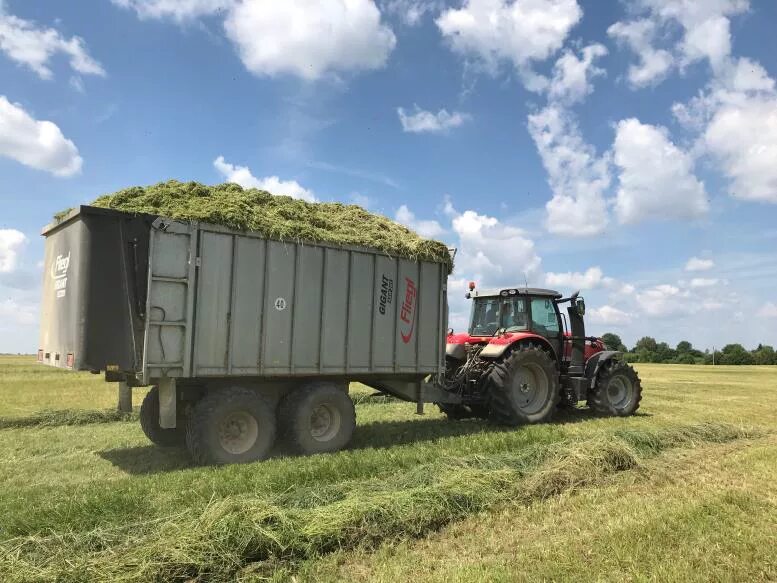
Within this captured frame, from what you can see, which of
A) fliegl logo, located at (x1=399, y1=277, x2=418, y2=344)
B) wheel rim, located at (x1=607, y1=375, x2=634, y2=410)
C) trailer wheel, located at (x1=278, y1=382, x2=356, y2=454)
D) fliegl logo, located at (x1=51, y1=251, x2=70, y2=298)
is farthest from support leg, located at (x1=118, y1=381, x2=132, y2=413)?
wheel rim, located at (x1=607, y1=375, x2=634, y2=410)

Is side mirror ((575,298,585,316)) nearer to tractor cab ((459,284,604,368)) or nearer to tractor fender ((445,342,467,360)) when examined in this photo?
tractor cab ((459,284,604,368))

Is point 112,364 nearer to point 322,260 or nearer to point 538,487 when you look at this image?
point 322,260

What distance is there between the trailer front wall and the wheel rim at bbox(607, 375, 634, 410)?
451cm

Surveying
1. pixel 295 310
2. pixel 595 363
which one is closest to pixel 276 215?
pixel 295 310

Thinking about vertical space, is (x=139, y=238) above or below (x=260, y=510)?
above

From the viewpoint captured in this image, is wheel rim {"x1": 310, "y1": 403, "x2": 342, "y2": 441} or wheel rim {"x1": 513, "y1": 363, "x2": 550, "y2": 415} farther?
wheel rim {"x1": 513, "y1": 363, "x2": 550, "y2": 415}

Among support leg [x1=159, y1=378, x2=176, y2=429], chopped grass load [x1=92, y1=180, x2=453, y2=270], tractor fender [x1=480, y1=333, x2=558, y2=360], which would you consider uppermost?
chopped grass load [x1=92, y1=180, x2=453, y2=270]

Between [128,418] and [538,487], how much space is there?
804 centimetres

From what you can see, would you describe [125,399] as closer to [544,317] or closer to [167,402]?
[167,402]

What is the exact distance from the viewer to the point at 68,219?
7344 millimetres

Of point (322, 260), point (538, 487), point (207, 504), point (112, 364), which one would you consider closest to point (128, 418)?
point (112, 364)

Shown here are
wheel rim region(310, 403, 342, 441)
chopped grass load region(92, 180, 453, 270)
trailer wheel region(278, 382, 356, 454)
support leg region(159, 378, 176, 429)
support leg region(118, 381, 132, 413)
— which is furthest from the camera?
support leg region(118, 381, 132, 413)

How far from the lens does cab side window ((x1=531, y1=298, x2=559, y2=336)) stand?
1128 centimetres

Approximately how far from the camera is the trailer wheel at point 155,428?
27.9 ft
